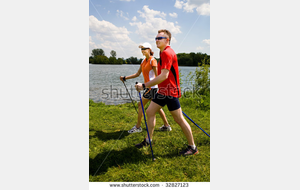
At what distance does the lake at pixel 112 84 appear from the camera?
32.4 feet

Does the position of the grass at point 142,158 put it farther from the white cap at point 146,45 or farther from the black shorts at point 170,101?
the white cap at point 146,45

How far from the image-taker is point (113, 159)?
3643 mm

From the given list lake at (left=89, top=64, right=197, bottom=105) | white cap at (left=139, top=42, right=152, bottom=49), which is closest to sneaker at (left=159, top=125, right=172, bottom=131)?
white cap at (left=139, top=42, right=152, bottom=49)

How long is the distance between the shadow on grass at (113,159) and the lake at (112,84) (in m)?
5.97

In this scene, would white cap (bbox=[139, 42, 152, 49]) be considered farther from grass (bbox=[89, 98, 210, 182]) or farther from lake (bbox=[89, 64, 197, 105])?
lake (bbox=[89, 64, 197, 105])

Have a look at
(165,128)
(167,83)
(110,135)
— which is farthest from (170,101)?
(110,135)

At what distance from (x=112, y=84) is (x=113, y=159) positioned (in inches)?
389

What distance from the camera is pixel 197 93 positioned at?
9.03 meters

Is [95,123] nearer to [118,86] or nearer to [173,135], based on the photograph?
[173,135]

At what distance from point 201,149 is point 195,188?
1.08m

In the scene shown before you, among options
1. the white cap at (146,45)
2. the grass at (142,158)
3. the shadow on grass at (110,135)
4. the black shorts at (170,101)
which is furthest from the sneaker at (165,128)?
the white cap at (146,45)

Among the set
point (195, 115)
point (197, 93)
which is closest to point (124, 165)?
point (195, 115)

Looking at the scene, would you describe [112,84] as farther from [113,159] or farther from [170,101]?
[170,101]

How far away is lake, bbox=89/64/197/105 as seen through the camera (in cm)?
988
